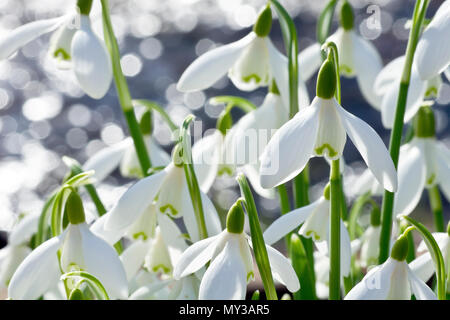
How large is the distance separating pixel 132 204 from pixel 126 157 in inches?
11.4

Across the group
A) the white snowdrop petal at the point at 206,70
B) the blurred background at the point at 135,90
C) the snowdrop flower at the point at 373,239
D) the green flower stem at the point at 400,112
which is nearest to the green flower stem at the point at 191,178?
the white snowdrop petal at the point at 206,70

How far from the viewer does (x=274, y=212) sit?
3.62 meters

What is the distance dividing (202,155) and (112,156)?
0.50 feet

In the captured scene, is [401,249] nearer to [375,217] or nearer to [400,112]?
[400,112]

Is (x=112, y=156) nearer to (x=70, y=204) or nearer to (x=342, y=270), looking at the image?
(x=70, y=204)

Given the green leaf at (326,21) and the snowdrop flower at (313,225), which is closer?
the snowdrop flower at (313,225)

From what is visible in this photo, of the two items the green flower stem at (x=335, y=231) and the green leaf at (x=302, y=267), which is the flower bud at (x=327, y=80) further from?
the green leaf at (x=302, y=267)

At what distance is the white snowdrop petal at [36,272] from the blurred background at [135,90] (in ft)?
8.39

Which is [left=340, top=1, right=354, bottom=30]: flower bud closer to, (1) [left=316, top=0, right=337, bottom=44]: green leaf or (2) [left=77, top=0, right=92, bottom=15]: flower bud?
(1) [left=316, top=0, right=337, bottom=44]: green leaf

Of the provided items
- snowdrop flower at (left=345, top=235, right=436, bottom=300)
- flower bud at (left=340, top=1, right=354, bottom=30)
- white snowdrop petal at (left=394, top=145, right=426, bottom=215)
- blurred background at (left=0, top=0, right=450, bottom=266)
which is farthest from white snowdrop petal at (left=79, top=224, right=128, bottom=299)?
blurred background at (left=0, top=0, right=450, bottom=266)

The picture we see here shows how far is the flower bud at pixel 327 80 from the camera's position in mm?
705

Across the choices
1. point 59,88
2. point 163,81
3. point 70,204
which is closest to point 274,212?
point 163,81

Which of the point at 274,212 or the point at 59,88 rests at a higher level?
the point at 59,88
